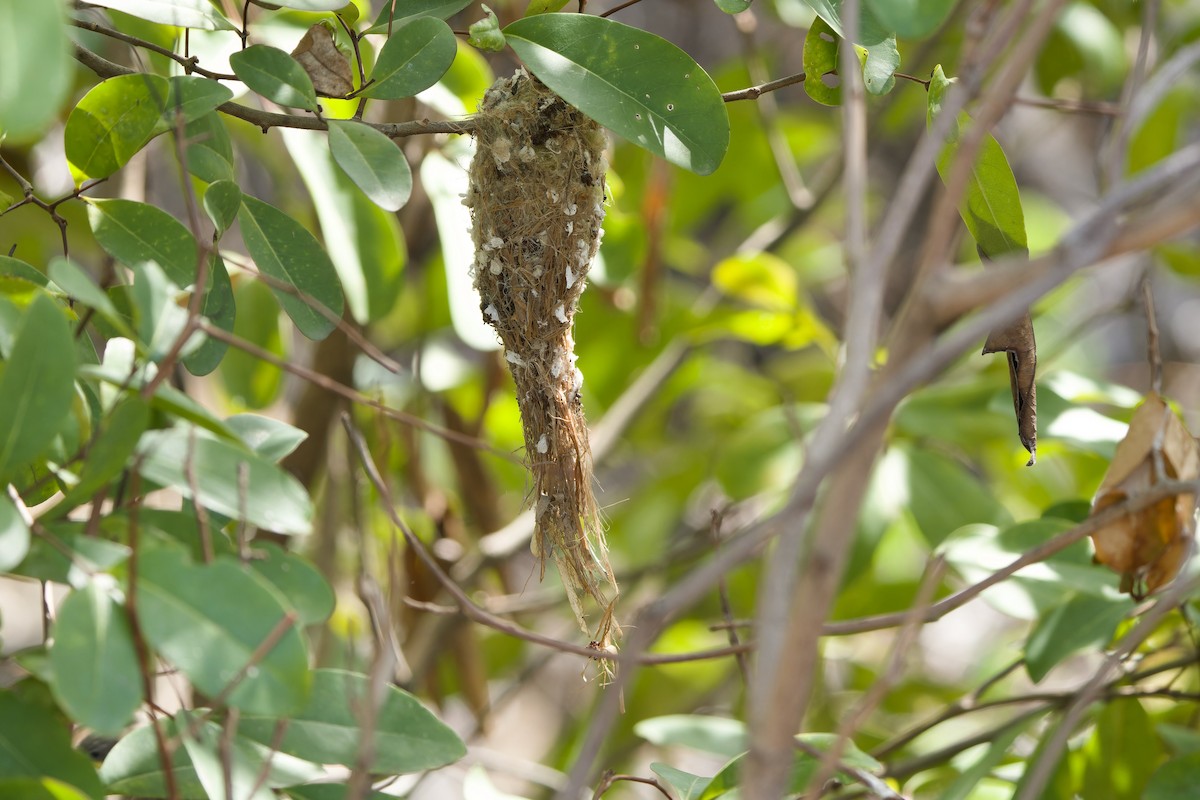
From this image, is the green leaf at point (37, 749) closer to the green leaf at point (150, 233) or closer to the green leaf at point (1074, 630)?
the green leaf at point (150, 233)

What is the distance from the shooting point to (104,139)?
0.54 meters

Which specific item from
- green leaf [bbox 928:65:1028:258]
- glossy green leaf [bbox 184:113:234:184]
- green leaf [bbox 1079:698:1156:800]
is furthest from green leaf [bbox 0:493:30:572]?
green leaf [bbox 1079:698:1156:800]

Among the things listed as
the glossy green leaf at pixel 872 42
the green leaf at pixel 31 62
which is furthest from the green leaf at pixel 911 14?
the green leaf at pixel 31 62

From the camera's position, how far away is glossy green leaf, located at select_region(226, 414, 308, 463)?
0.49m

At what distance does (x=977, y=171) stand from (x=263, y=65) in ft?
1.24

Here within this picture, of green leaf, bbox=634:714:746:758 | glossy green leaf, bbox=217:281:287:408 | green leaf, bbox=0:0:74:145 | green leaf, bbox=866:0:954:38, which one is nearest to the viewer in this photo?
green leaf, bbox=0:0:74:145

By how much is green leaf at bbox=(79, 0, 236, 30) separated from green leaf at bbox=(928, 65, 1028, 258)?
15.2 inches

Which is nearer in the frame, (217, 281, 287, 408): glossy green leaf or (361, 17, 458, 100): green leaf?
(361, 17, 458, 100): green leaf

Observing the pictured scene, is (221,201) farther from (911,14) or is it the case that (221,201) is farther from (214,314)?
(911,14)

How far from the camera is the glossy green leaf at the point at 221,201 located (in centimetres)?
52

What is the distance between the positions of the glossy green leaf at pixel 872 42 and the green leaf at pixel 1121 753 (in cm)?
50

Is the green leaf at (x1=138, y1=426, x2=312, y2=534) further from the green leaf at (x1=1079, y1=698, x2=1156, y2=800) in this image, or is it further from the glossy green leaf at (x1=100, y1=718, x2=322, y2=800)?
the green leaf at (x1=1079, y1=698, x2=1156, y2=800)

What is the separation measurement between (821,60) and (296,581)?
39 centimetres

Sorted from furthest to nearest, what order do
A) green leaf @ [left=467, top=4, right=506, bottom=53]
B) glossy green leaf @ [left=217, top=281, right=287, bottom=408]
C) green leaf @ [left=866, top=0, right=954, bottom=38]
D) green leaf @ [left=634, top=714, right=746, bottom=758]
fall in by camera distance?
glossy green leaf @ [left=217, top=281, right=287, bottom=408], green leaf @ [left=634, top=714, right=746, bottom=758], green leaf @ [left=467, top=4, right=506, bottom=53], green leaf @ [left=866, top=0, right=954, bottom=38]
